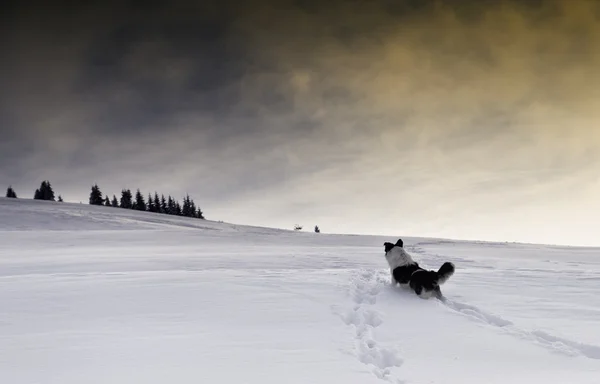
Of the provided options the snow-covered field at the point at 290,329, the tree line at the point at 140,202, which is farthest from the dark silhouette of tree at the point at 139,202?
the snow-covered field at the point at 290,329

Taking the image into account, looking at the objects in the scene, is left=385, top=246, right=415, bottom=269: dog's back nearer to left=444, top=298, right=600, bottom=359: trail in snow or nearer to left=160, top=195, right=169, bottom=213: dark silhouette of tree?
left=444, top=298, right=600, bottom=359: trail in snow

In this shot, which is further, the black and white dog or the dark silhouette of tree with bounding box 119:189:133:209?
the dark silhouette of tree with bounding box 119:189:133:209

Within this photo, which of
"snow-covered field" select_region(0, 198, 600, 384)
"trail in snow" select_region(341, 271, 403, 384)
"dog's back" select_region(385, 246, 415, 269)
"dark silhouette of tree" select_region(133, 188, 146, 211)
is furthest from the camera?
"dark silhouette of tree" select_region(133, 188, 146, 211)

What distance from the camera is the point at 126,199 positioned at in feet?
275

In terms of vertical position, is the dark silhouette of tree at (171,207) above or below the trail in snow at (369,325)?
above

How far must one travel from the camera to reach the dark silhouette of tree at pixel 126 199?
83.3m

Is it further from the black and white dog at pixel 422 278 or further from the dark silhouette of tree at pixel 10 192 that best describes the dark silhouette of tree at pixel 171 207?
the black and white dog at pixel 422 278

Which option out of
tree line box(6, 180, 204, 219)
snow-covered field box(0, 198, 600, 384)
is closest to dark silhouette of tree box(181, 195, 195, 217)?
tree line box(6, 180, 204, 219)

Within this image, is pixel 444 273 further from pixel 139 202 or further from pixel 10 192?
pixel 10 192

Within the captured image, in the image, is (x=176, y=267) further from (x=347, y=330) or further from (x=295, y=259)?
(x=347, y=330)

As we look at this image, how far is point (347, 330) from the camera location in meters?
6.09

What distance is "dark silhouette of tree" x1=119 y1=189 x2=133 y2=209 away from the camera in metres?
83.3

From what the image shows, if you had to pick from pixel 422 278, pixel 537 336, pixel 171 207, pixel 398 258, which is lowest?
pixel 537 336

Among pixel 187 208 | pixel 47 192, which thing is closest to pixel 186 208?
pixel 187 208
